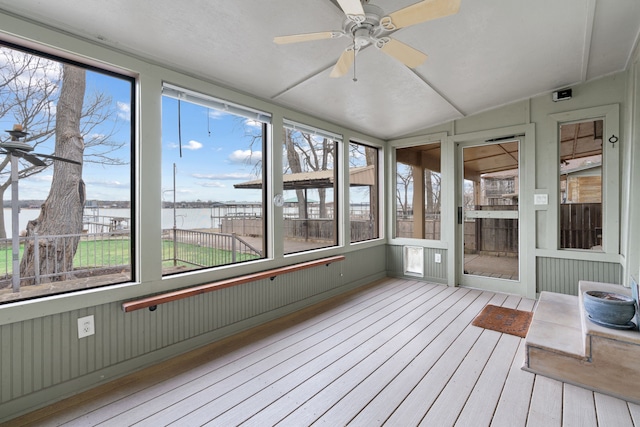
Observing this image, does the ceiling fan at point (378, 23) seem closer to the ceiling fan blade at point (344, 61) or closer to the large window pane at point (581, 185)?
the ceiling fan blade at point (344, 61)

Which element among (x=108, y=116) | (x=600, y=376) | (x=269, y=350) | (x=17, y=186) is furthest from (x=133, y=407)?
(x=600, y=376)

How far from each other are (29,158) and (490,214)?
4.82 meters

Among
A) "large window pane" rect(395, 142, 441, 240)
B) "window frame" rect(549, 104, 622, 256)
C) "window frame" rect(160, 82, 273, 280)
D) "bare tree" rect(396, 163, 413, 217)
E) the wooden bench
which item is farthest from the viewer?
"bare tree" rect(396, 163, 413, 217)

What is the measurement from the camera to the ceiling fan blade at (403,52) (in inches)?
71.9

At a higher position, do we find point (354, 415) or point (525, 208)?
point (525, 208)

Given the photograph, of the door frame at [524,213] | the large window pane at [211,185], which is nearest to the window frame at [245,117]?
the large window pane at [211,185]

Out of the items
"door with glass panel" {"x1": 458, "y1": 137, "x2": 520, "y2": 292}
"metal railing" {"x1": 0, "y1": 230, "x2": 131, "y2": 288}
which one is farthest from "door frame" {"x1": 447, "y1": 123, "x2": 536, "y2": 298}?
"metal railing" {"x1": 0, "y1": 230, "x2": 131, "y2": 288}

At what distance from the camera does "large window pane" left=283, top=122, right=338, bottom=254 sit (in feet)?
13.4

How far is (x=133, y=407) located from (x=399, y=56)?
275 centimetres

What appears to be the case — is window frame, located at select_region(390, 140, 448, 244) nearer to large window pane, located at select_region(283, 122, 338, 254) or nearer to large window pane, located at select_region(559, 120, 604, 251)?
large window pane, located at select_region(283, 122, 338, 254)

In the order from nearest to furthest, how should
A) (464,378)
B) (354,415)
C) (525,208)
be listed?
(354,415), (464,378), (525,208)

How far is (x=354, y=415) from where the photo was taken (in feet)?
5.74

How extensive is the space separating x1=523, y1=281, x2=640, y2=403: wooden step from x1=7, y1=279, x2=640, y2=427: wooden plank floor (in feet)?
0.24

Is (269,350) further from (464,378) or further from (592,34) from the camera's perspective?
(592,34)
